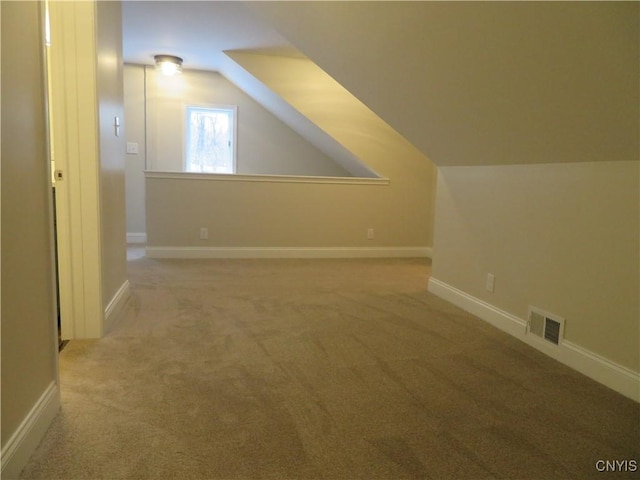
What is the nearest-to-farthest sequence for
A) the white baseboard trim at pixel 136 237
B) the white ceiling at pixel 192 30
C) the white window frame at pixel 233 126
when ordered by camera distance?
the white ceiling at pixel 192 30 → the white baseboard trim at pixel 136 237 → the white window frame at pixel 233 126

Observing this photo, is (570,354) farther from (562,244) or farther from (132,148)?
(132,148)

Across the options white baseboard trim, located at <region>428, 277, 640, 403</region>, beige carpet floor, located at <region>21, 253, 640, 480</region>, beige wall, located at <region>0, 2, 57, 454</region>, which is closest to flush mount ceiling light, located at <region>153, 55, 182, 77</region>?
beige carpet floor, located at <region>21, 253, 640, 480</region>

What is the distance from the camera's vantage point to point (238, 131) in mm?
6055

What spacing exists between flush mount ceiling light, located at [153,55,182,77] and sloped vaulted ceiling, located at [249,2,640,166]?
2577mm

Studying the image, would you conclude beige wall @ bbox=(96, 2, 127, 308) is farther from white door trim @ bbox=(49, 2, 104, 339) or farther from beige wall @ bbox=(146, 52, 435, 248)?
beige wall @ bbox=(146, 52, 435, 248)

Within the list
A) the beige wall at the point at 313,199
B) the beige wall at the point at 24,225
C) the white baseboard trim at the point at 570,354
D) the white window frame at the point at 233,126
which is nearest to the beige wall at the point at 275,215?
the beige wall at the point at 313,199

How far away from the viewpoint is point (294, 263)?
4617 millimetres

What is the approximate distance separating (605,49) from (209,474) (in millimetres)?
1843

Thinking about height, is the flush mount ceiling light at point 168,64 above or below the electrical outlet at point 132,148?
above

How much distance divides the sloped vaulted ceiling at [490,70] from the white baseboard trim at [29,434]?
6.87 feet

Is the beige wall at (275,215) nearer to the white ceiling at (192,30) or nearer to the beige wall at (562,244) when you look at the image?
the white ceiling at (192,30)

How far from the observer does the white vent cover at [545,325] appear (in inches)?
85.0

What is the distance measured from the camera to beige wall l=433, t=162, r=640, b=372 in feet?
5.97

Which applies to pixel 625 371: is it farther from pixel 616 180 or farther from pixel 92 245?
pixel 92 245
